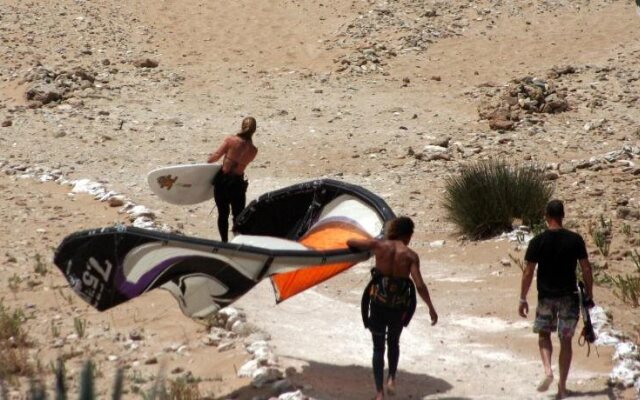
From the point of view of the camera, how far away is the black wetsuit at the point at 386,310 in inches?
281

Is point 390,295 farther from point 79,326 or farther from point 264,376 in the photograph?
point 79,326

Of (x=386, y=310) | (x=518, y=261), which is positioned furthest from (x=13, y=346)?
(x=518, y=261)

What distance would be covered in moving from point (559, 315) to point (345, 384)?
4.73 ft

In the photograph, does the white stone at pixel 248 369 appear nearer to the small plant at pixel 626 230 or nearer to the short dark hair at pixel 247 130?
the short dark hair at pixel 247 130

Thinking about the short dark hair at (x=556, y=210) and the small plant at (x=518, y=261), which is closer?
the short dark hair at (x=556, y=210)

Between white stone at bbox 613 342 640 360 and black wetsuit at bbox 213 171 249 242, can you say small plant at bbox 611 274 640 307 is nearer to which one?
white stone at bbox 613 342 640 360

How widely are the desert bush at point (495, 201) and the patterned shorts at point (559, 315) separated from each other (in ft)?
15.1

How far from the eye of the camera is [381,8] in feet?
80.6

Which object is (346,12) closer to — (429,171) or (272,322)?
(429,171)

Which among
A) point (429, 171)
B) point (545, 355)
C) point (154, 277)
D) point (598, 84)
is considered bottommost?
point (545, 355)

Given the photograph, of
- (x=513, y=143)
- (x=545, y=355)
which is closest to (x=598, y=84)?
(x=513, y=143)

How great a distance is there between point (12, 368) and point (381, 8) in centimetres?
1739

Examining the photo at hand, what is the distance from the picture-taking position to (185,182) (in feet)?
35.1

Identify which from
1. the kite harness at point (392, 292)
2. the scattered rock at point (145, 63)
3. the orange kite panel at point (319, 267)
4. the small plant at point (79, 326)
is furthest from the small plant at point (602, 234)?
the scattered rock at point (145, 63)
